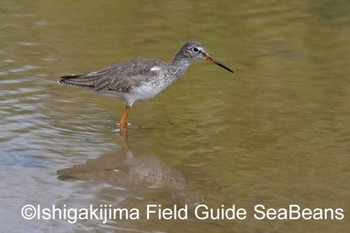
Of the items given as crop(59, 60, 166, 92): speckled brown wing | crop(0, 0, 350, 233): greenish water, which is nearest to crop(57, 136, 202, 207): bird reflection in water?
crop(0, 0, 350, 233): greenish water

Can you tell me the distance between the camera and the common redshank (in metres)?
13.8

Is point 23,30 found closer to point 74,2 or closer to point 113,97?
point 74,2

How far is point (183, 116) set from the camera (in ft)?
46.7

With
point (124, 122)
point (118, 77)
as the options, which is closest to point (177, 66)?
point (118, 77)

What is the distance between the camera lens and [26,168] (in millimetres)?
12102

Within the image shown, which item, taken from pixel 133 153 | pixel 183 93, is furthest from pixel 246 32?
pixel 133 153

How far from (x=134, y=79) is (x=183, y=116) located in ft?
3.28

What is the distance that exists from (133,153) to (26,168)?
161cm
